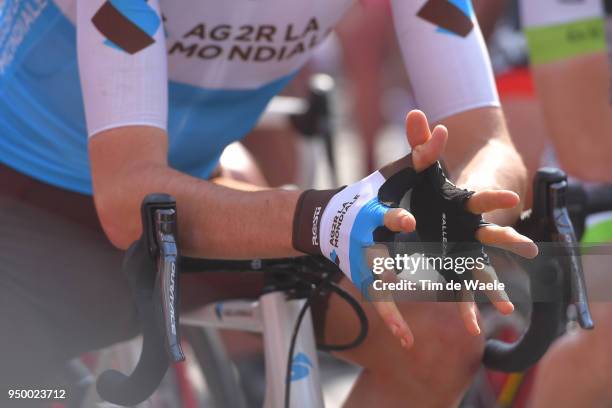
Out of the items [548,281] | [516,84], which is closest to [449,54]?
[548,281]

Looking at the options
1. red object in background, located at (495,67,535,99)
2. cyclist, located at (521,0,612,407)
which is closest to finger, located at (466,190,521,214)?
cyclist, located at (521,0,612,407)

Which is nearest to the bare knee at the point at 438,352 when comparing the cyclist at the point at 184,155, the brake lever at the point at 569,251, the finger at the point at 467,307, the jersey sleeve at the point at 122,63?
the cyclist at the point at 184,155

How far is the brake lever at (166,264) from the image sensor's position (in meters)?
1.71

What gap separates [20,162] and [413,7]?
3.14ft

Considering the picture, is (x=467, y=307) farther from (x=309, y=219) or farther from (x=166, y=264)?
(x=166, y=264)

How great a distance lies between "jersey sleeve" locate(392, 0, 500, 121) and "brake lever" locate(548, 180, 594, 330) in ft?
1.31

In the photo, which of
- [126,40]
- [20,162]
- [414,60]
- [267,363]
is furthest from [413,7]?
[20,162]

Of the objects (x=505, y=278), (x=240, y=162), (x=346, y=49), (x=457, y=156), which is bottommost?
(x=346, y=49)

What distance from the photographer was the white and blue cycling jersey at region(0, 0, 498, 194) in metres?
1.95

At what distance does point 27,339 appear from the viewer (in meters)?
2.24

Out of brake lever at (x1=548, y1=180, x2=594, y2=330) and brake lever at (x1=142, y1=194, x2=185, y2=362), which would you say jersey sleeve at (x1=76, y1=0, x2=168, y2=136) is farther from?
brake lever at (x1=548, y1=180, x2=594, y2=330)

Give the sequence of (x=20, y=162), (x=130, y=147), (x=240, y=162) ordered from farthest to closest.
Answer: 1. (x=240, y=162)
2. (x=20, y=162)
3. (x=130, y=147)

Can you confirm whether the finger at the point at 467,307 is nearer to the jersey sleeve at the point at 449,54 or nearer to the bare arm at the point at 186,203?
the bare arm at the point at 186,203

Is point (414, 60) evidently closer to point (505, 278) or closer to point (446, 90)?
point (446, 90)
